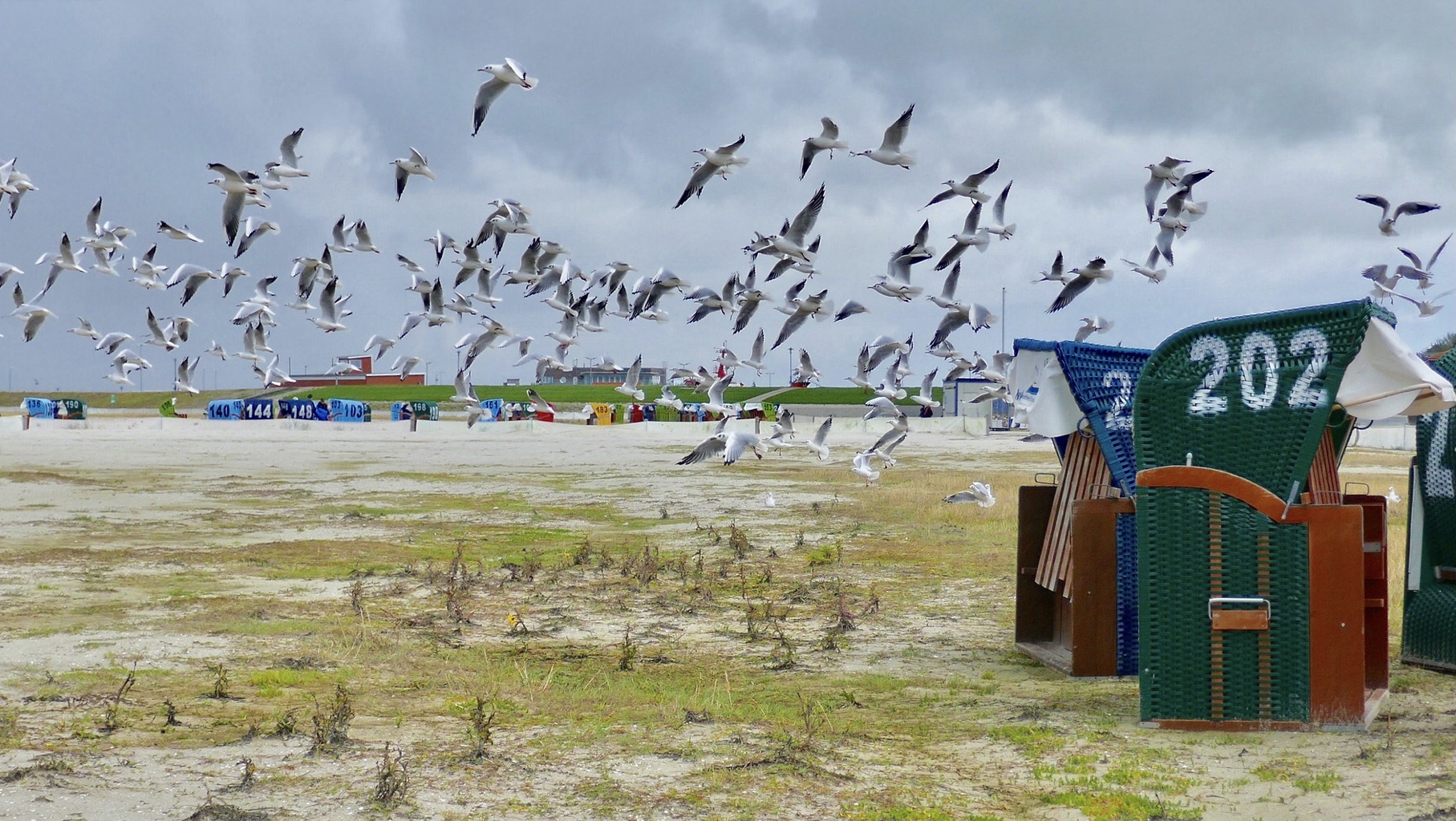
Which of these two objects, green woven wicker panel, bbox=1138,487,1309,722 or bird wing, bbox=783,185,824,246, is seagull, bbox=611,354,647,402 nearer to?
bird wing, bbox=783,185,824,246

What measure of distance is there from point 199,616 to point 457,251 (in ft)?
41.0

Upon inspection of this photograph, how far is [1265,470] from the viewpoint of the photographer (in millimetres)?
7730

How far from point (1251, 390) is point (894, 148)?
12.3 metres

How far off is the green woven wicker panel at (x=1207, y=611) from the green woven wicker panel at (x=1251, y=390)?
0.26 meters

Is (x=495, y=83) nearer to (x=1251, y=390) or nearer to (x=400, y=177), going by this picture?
(x=400, y=177)

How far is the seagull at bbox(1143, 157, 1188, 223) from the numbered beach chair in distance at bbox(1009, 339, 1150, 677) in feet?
33.6

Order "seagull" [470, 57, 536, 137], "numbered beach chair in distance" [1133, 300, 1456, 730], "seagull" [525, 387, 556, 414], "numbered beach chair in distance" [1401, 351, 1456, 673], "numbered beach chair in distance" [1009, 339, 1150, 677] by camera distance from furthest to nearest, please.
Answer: "seagull" [525, 387, 556, 414] → "seagull" [470, 57, 536, 137] → "numbered beach chair in distance" [1401, 351, 1456, 673] → "numbered beach chair in distance" [1009, 339, 1150, 677] → "numbered beach chair in distance" [1133, 300, 1456, 730]

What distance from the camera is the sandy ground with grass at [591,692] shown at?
671 cm

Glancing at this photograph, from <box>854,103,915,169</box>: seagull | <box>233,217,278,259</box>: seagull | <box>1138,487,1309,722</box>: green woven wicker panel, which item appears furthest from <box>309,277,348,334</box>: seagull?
<box>1138,487,1309,722</box>: green woven wicker panel

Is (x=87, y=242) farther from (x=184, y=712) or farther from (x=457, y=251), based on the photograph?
(x=184, y=712)

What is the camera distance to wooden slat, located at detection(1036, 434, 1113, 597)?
10023mm

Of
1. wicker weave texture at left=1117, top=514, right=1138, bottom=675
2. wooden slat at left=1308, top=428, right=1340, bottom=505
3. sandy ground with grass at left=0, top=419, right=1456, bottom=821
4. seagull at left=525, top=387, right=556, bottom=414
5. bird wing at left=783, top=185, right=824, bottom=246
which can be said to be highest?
bird wing at left=783, top=185, right=824, bottom=246

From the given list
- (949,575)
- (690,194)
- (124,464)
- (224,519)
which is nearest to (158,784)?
(949,575)

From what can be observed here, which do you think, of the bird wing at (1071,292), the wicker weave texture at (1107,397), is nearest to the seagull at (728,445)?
the bird wing at (1071,292)
